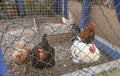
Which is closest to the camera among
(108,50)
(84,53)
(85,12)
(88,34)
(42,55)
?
(42,55)

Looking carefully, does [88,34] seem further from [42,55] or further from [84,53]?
[42,55]

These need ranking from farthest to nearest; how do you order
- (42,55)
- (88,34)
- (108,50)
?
(108,50)
(88,34)
(42,55)

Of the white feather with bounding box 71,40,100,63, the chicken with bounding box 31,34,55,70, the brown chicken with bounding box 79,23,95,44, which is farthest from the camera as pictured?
the brown chicken with bounding box 79,23,95,44

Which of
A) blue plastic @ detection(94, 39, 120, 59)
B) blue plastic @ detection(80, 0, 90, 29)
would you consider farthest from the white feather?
blue plastic @ detection(80, 0, 90, 29)

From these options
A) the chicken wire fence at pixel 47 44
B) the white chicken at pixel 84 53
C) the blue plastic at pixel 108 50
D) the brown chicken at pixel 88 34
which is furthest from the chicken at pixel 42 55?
the blue plastic at pixel 108 50

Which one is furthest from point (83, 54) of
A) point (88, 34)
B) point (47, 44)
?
point (47, 44)

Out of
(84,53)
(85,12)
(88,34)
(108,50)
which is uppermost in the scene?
(85,12)

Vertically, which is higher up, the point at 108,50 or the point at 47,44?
the point at 47,44

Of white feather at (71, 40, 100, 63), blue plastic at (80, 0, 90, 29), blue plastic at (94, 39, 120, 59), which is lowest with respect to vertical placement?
blue plastic at (94, 39, 120, 59)

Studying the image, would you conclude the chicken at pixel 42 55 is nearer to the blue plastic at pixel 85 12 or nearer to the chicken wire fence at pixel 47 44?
the chicken wire fence at pixel 47 44

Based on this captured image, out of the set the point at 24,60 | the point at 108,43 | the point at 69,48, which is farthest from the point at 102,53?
the point at 24,60

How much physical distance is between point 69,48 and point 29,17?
2.40 feet

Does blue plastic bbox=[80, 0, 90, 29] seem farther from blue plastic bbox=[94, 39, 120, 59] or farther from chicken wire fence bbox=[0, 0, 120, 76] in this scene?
blue plastic bbox=[94, 39, 120, 59]

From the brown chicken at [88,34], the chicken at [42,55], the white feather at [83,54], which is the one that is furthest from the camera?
the brown chicken at [88,34]
